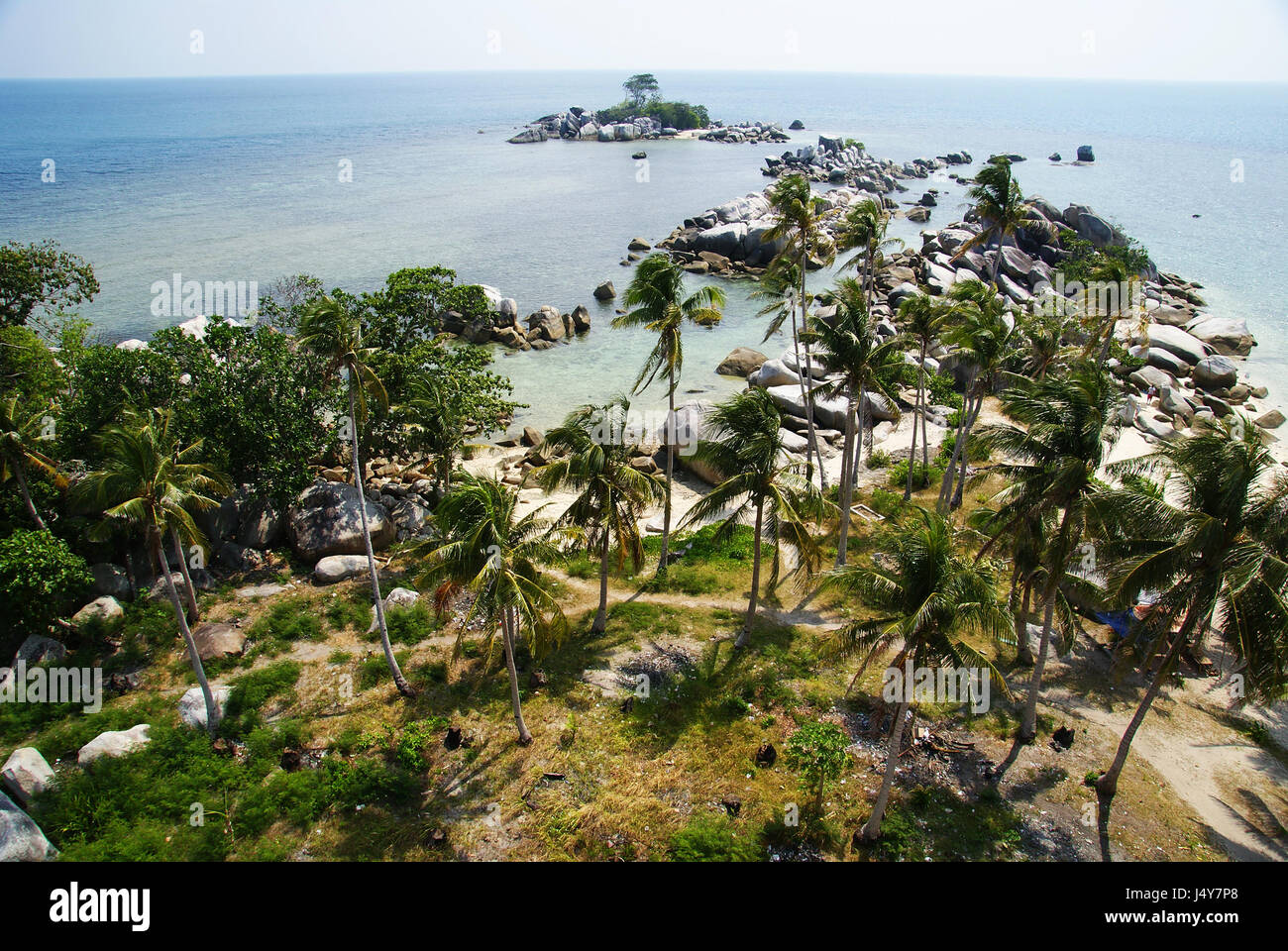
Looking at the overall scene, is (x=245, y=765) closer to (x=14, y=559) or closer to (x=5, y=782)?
(x=5, y=782)

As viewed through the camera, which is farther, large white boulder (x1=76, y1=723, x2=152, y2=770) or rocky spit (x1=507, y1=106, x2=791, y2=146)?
rocky spit (x1=507, y1=106, x2=791, y2=146)

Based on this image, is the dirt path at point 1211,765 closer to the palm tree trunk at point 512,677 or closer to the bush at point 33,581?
the palm tree trunk at point 512,677

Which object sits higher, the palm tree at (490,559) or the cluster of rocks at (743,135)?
the cluster of rocks at (743,135)

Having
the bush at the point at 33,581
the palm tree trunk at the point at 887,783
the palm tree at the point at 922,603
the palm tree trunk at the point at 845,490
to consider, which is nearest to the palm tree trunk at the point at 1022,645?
the palm tree trunk at the point at 845,490

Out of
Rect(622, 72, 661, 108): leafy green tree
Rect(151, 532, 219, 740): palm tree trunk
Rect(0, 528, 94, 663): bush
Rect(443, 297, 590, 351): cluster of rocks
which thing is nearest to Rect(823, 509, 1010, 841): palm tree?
Rect(151, 532, 219, 740): palm tree trunk

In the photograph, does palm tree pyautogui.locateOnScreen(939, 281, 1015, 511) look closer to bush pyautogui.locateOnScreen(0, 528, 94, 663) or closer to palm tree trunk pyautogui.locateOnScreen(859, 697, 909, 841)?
palm tree trunk pyautogui.locateOnScreen(859, 697, 909, 841)

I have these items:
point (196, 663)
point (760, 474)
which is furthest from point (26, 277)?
point (760, 474)
